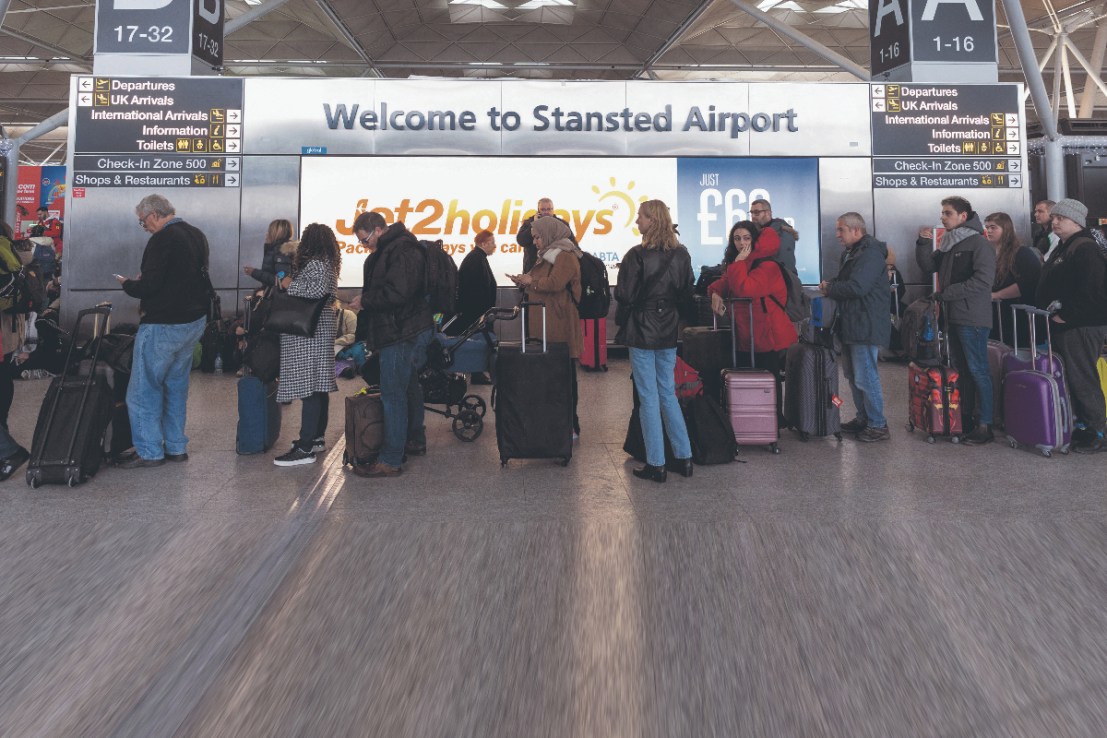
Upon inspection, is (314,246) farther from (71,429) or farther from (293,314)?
(71,429)

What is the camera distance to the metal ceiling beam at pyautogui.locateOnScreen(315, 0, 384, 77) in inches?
822

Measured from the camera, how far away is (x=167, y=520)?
4.16 meters

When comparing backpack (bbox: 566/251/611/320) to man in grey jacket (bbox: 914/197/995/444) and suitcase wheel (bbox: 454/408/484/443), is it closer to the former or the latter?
suitcase wheel (bbox: 454/408/484/443)

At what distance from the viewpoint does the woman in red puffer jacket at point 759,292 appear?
5949 mm

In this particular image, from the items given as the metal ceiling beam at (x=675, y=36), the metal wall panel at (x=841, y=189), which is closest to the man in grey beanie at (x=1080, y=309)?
the metal wall panel at (x=841, y=189)

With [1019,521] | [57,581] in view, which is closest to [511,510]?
[57,581]

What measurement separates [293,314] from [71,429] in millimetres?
1459

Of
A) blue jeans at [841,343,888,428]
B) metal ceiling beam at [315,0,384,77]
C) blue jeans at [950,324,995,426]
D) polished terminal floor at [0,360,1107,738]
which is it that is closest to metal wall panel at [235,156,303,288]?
polished terminal floor at [0,360,1107,738]

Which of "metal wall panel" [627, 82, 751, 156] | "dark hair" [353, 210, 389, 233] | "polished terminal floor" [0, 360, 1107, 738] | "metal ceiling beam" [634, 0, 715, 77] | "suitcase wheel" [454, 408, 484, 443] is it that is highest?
"metal ceiling beam" [634, 0, 715, 77]

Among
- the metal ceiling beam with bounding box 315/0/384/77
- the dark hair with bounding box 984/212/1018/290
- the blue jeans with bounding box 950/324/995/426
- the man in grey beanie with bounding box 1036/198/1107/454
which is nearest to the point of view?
the man in grey beanie with bounding box 1036/198/1107/454

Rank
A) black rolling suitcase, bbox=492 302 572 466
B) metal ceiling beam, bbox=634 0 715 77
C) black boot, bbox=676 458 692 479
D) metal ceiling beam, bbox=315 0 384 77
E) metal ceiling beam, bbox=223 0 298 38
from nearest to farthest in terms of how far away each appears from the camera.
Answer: black boot, bbox=676 458 692 479
black rolling suitcase, bbox=492 302 572 466
metal ceiling beam, bbox=223 0 298 38
metal ceiling beam, bbox=315 0 384 77
metal ceiling beam, bbox=634 0 715 77

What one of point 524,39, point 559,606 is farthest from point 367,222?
point 524,39

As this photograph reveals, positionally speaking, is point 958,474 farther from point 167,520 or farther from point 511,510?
point 167,520

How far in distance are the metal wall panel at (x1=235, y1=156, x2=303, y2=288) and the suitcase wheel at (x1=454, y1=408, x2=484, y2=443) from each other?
5.98m
